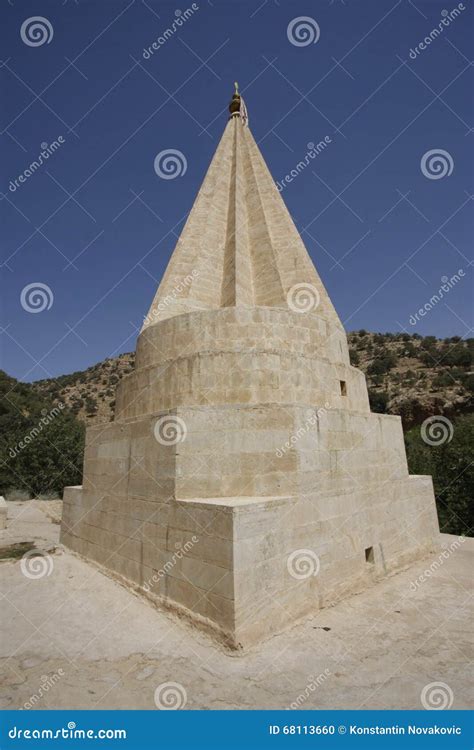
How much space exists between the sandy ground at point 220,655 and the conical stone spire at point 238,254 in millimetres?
5419

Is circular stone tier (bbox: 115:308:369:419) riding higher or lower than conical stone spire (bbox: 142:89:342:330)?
lower

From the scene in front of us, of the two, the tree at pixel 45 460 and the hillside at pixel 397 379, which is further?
the hillside at pixel 397 379

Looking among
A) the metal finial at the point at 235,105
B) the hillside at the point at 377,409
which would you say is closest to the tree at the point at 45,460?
the hillside at the point at 377,409

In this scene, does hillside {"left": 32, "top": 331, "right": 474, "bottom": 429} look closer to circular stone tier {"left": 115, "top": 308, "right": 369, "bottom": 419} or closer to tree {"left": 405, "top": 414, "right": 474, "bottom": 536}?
tree {"left": 405, "top": 414, "right": 474, "bottom": 536}

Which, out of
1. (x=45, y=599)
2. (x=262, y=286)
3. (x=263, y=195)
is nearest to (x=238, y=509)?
(x=45, y=599)

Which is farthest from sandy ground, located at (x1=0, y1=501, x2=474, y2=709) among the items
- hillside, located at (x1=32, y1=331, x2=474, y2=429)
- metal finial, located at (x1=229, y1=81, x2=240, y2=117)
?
hillside, located at (x1=32, y1=331, x2=474, y2=429)

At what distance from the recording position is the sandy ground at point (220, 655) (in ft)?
11.7

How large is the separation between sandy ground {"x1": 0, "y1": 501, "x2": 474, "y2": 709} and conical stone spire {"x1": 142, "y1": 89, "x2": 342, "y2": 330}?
542 cm

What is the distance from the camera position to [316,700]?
3.52 metres

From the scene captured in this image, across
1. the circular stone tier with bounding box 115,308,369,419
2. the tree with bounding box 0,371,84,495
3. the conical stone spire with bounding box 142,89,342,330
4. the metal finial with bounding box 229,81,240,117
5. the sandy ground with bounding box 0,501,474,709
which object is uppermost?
the metal finial with bounding box 229,81,240,117

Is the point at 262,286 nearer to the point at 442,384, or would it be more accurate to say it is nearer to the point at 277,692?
the point at 277,692

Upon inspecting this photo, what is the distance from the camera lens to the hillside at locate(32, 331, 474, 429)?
3881 centimetres

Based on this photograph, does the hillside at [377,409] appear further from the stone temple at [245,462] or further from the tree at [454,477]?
the stone temple at [245,462]

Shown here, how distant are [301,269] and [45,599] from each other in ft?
25.7
